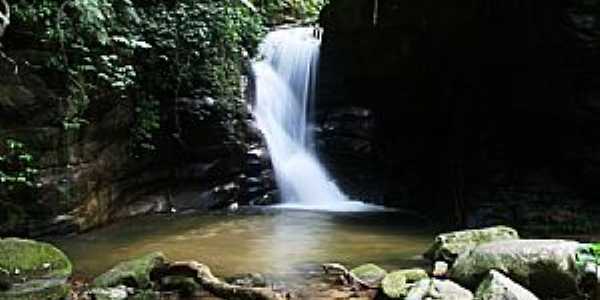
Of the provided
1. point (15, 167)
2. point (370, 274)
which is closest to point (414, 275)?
point (370, 274)

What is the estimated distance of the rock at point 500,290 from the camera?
5.59 metres

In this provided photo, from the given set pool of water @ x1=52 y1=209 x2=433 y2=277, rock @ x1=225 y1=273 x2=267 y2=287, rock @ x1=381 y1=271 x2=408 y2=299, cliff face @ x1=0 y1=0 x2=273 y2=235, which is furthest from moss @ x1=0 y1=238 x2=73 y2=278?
rock @ x1=381 y1=271 x2=408 y2=299

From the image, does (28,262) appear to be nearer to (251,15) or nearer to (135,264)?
(135,264)

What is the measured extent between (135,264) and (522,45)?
8.03 m

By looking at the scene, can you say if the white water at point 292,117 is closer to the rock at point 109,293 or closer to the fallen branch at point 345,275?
the fallen branch at point 345,275

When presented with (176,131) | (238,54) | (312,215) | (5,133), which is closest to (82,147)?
(5,133)

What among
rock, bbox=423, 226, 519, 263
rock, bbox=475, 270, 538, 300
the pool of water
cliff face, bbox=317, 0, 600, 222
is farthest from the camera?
cliff face, bbox=317, 0, 600, 222

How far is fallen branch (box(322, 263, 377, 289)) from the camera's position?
6914mm

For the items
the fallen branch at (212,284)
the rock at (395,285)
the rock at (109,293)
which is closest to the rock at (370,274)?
the rock at (395,285)

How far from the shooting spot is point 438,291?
5980mm

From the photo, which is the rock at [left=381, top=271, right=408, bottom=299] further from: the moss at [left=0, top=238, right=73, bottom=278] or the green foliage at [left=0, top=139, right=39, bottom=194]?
the green foliage at [left=0, top=139, right=39, bottom=194]

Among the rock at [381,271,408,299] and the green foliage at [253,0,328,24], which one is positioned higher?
the green foliage at [253,0,328,24]

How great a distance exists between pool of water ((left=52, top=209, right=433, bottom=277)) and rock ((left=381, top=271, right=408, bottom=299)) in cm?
114

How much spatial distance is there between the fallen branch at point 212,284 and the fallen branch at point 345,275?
0.80m
